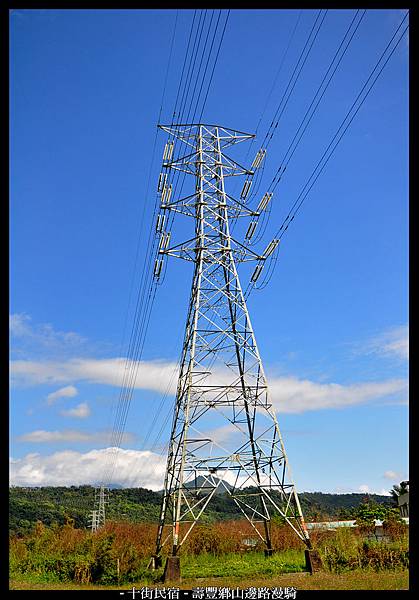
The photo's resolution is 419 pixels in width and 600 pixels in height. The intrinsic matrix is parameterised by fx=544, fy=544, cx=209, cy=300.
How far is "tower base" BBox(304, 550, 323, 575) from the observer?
10625 mm

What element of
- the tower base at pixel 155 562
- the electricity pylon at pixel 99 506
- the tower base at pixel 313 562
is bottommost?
the electricity pylon at pixel 99 506

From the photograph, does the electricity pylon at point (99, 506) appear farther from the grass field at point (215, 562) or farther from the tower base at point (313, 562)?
the tower base at point (313, 562)

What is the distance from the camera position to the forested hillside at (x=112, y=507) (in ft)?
62.5

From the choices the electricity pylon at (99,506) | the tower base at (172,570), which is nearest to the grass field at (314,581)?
the tower base at (172,570)

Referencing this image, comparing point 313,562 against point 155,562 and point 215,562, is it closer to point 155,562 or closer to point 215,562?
point 215,562

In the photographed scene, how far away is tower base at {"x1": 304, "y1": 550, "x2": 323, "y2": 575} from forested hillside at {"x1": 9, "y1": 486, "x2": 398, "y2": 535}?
5.99 m

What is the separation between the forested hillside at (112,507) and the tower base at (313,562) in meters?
5.99

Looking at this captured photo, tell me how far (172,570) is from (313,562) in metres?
2.78

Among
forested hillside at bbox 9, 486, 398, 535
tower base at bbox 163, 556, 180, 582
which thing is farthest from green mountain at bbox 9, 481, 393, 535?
tower base at bbox 163, 556, 180, 582

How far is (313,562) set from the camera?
10.7 metres
